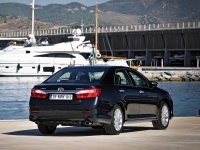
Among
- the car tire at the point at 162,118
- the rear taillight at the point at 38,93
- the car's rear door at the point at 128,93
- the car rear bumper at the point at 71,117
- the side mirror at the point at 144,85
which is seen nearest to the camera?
the car rear bumper at the point at 71,117

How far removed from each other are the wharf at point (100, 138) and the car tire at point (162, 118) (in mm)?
149

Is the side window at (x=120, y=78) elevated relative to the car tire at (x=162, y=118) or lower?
elevated

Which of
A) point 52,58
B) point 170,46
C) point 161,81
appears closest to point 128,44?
point 170,46

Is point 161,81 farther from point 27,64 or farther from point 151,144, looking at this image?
point 151,144

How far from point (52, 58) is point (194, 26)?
95.3ft

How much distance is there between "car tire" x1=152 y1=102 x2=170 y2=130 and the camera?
1462 cm

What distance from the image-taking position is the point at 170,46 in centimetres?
10419

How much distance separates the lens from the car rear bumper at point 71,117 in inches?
498

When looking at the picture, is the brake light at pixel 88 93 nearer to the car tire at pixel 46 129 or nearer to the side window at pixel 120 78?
the side window at pixel 120 78

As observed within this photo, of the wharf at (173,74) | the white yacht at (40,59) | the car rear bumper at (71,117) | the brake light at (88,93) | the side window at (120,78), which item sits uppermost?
the side window at (120,78)

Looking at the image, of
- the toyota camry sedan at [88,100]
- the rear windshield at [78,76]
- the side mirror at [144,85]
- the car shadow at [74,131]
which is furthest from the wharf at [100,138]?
the rear windshield at [78,76]

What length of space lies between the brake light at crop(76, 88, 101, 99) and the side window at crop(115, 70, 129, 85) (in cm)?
89

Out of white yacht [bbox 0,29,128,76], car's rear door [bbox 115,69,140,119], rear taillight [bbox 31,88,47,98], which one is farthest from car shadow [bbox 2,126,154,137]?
white yacht [bbox 0,29,128,76]

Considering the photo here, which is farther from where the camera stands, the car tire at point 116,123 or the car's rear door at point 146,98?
the car's rear door at point 146,98
